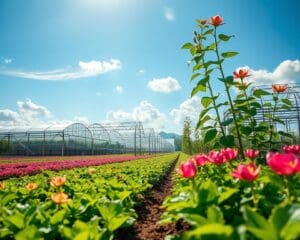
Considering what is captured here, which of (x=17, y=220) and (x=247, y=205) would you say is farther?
(x=17, y=220)

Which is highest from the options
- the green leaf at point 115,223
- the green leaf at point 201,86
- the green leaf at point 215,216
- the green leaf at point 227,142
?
the green leaf at point 201,86

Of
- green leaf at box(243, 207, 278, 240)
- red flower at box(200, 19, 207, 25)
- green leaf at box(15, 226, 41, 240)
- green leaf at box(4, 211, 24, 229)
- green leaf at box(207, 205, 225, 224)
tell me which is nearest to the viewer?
green leaf at box(243, 207, 278, 240)

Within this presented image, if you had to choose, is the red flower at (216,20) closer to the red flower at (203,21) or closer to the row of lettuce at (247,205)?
the red flower at (203,21)

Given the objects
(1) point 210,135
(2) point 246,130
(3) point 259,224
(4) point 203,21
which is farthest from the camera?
(4) point 203,21

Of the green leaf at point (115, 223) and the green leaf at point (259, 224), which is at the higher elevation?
the green leaf at point (259, 224)

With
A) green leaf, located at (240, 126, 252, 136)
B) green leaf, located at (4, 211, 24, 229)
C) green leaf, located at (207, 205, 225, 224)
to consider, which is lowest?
green leaf, located at (4, 211, 24, 229)

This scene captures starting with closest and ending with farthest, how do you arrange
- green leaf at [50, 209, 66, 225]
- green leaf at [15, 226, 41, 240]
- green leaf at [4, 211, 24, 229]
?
green leaf at [15, 226, 41, 240], green leaf at [4, 211, 24, 229], green leaf at [50, 209, 66, 225]

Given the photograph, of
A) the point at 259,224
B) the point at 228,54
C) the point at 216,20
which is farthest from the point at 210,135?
the point at 259,224

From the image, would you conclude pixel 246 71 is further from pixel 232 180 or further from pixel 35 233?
pixel 35 233

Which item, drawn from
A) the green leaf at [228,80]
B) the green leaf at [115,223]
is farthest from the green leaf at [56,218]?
the green leaf at [228,80]

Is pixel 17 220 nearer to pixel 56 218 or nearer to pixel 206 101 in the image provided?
pixel 56 218

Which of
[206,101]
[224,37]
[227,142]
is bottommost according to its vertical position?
[227,142]

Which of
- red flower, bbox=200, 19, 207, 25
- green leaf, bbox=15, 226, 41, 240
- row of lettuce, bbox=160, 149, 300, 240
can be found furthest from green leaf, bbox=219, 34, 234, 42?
green leaf, bbox=15, 226, 41, 240

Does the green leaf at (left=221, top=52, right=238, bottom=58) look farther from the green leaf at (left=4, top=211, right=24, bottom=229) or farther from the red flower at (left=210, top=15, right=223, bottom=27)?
the green leaf at (left=4, top=211, right=24, bottom=229)
